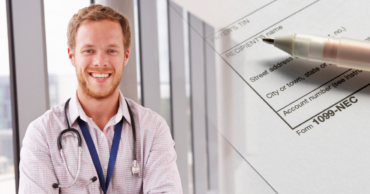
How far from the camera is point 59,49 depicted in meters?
0.31

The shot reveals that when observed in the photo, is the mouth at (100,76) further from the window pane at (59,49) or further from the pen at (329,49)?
the pen at (329,49)

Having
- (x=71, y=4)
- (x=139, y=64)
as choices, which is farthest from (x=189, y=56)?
(x=71, y=4)

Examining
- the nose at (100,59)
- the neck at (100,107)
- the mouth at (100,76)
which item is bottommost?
the neck at (100,107)

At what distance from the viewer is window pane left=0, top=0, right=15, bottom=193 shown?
29cm

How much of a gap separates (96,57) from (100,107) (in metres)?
0.06

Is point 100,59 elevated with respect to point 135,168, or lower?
elevated

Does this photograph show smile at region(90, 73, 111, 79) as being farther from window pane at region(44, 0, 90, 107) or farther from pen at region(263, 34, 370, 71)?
pen at region(263, 34, 370, 71)

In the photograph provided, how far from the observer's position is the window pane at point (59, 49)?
0.97ft

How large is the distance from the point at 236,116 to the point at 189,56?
0.12 meters

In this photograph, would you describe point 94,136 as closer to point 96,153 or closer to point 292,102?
point 96,153

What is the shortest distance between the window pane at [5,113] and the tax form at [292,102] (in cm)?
25

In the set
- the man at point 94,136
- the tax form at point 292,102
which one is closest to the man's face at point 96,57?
the man at point 94,136

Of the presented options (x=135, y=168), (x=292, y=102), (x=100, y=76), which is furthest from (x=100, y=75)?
(x=292, y=102)

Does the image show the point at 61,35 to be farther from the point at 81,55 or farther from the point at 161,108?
the point at 161,108
